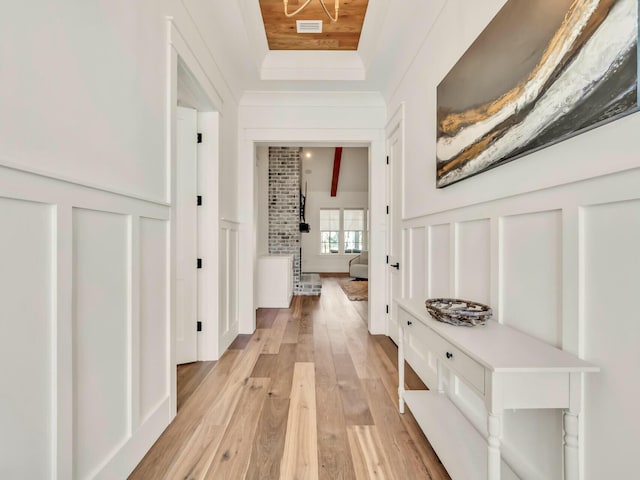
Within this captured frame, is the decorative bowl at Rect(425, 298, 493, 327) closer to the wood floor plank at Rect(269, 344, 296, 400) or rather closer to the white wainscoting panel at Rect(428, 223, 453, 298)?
the white wainscoting panel at Rect(428, 223, 453, 298)

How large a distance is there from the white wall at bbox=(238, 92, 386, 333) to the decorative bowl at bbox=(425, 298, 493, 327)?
80.1 inches

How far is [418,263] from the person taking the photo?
8.20 ft

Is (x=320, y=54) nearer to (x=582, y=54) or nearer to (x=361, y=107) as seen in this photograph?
(x=361, y=107)

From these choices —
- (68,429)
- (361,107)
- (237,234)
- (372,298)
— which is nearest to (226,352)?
(237,234)

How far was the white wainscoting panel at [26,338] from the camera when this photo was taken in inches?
33.1

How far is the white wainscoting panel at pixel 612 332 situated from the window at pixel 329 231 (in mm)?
9259

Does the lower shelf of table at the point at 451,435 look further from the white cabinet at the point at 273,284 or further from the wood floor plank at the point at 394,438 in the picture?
the white cabinet at the point at 273,284

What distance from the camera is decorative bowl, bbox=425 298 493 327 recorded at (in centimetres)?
128

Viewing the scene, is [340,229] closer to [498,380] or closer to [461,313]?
[461,313]

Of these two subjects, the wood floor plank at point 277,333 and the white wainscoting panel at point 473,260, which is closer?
the white wainscoting panel at point 473,260

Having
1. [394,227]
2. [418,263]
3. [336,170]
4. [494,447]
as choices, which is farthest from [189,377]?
[336,170]

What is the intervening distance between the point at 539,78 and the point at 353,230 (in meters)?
9.17

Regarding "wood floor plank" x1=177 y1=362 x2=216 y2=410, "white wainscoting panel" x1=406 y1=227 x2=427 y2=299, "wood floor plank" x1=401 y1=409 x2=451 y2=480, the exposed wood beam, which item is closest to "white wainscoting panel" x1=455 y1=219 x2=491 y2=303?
"white wainscoting panel" x1=406 y1=227 x2=427 y2=299

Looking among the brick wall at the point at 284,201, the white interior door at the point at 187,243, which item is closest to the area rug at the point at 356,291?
the brick wall at the point at 284,201
